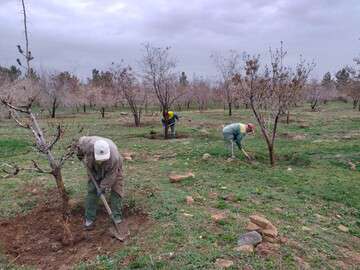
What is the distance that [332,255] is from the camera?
4.42 m

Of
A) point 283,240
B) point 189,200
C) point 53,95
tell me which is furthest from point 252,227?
point 53,95

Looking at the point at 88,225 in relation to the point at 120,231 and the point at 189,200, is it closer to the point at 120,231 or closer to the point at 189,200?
the point at 120,231

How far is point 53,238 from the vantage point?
16.7 ft

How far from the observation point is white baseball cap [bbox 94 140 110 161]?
4859mm

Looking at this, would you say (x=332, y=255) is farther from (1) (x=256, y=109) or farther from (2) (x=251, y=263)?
(1) (x=256, y=109)

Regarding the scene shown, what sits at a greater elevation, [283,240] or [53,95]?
[53,95]

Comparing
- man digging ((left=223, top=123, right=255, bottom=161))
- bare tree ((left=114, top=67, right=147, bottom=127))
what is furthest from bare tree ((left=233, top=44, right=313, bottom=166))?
bare tree ((left=114, top=67, right=147, bottom=127))

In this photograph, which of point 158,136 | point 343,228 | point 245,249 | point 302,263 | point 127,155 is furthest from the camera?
point 158,136

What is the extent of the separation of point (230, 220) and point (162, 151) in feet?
18.9

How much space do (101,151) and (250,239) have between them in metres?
2.23

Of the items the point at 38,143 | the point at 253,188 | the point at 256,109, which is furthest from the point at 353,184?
the point at 38,143

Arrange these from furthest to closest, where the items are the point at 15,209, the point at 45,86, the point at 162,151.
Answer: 1. the point at 45,86
2. the point at 162,151
3. the point at 15,209

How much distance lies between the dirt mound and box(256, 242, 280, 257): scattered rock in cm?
160

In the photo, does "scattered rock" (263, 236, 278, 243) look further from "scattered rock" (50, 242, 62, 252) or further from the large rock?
"scattered rock" (50, 242, 62, 252)
